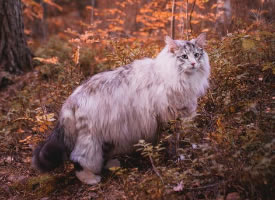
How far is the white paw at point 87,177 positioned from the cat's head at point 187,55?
1703mm

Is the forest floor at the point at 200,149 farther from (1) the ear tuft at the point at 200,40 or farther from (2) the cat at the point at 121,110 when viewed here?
(1) the ear tuft at the point at 200,40

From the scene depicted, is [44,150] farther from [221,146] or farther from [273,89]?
[273,89]

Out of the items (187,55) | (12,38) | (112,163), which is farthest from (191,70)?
(12,38)

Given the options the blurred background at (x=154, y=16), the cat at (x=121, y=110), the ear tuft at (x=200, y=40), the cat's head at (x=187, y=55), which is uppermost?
the blurred background at (x=154, y=16)

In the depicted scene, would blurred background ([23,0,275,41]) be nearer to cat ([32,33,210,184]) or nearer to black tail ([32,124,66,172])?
cat ([32,33,210,184])

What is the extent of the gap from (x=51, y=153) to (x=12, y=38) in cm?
408

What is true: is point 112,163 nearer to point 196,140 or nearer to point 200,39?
point 196,140

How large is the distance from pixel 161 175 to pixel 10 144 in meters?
2.90

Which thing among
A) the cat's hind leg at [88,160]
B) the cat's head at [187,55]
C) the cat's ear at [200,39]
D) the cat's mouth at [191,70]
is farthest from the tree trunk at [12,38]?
the cat's mouth at [191,70]

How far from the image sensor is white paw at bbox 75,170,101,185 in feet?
10.9

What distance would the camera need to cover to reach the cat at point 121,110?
3.30 m

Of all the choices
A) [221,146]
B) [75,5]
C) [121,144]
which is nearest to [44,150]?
[121,144]

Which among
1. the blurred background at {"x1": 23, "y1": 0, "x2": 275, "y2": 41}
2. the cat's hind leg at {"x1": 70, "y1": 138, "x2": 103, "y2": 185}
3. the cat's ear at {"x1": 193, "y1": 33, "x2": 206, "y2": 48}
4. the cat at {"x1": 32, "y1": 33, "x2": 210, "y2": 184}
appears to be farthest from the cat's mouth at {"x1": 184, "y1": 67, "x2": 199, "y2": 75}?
the blurred background at {"x1": 23, "y1": 0, "x2": 275, "y2": 41}

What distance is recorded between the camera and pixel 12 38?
20.5 ft
